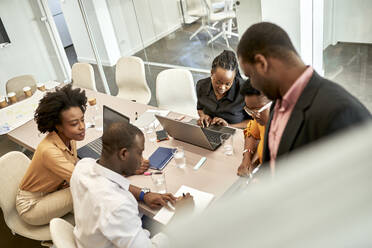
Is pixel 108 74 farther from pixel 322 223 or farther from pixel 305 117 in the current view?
pixel 322 223

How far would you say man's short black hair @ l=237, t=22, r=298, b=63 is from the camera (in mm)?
1090

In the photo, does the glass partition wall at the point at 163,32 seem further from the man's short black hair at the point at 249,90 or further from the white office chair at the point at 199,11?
the man's short black hair at the point at 249,90

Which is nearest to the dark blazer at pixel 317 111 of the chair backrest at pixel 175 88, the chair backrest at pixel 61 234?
the chair backrest at pixel 61 234

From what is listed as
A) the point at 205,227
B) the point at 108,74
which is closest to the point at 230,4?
the point at 108,74

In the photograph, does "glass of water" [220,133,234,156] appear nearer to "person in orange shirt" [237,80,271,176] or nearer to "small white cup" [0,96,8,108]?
"person in orange shirt" [237,80,271,176]

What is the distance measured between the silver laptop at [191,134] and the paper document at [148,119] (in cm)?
29

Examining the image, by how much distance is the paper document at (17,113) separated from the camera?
3.11 meters

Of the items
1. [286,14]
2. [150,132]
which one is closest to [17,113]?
[150,132]

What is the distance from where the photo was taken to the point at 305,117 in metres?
1.02

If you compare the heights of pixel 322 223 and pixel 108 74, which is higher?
pixel 322 223

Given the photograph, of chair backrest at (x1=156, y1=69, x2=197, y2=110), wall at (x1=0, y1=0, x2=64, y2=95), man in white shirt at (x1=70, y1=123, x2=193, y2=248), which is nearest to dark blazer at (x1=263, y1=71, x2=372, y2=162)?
man in white shirt at (x1=70, y1=123, x2=193, y2=248)

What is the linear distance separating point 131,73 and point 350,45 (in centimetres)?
232

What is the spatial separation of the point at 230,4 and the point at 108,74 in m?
2.68

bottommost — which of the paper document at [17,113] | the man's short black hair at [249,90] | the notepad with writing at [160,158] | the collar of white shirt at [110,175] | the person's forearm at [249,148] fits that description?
the notepad with writing at [160,158]
